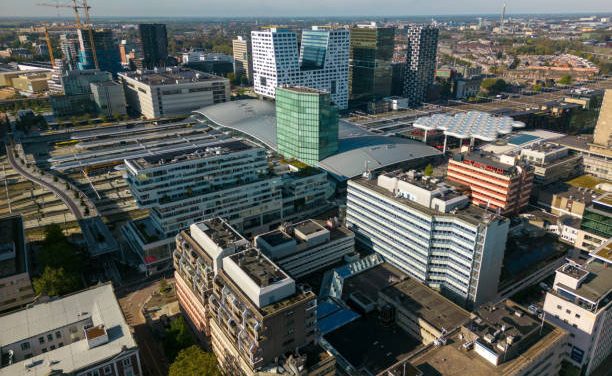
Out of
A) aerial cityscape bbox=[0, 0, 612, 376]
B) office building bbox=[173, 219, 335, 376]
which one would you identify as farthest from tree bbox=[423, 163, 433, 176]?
office building bbox=[173, 219, 335, 376]

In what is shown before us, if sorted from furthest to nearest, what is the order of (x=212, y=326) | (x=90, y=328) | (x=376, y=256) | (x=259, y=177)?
(x=259, y=177), (x=376, y=256), (x=212, y=326), (x=90, y=328)

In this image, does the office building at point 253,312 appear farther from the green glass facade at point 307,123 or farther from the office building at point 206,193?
the green glass facade at point 307,123

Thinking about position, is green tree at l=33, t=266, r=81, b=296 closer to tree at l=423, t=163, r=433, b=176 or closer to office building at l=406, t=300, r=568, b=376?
office building at l=406, t=300, r=568, b=376

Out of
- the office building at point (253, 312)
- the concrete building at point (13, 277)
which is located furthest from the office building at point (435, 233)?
the concrete building at point (13, 277)

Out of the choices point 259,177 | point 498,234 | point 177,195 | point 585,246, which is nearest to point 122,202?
point 177,195

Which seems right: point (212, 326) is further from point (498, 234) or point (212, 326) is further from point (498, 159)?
point (498, 159)

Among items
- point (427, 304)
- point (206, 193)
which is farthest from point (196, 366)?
point (206, 193)
